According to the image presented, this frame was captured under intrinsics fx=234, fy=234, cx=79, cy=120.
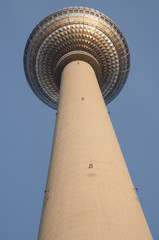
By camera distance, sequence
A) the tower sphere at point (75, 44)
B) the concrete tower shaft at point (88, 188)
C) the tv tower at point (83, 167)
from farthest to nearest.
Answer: the tower sphere at point (75, 44) < the tv tower at point (83, 167) < the concrete tower shaft at point (88, 188)

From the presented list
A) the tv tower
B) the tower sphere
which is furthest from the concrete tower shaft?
the tower sphere

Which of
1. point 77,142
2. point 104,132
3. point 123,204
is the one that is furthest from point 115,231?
point 104,132

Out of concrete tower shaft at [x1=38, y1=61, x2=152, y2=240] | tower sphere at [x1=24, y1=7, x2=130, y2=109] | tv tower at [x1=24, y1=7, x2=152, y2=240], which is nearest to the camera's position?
concrete tower shaft at [x1=38, y1=61, x2=152, y2=240]

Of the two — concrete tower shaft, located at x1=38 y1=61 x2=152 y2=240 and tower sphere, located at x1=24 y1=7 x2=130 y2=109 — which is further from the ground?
tower sphere, located at x1=24 y1=7 x2=130 y2=109

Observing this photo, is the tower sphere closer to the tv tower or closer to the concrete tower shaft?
the tv tower

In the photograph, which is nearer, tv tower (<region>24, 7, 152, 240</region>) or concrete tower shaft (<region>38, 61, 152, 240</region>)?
concrete tower shaft (<region>38, 61, 152, 240</region>)

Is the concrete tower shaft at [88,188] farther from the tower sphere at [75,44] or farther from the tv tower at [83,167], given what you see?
the tower sphere at [75,44]

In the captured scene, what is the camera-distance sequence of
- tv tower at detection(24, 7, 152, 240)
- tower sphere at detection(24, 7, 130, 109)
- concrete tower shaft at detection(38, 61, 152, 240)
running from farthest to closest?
tower sphere at detection(24, 7, 130, 109)
tv tower at detection(24, 7, 152, 240)
concrete tower shaft at detection(38, 61, 152, 240)

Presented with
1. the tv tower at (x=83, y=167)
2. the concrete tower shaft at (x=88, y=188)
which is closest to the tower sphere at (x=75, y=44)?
the tv tower at (x=83, y=167)
